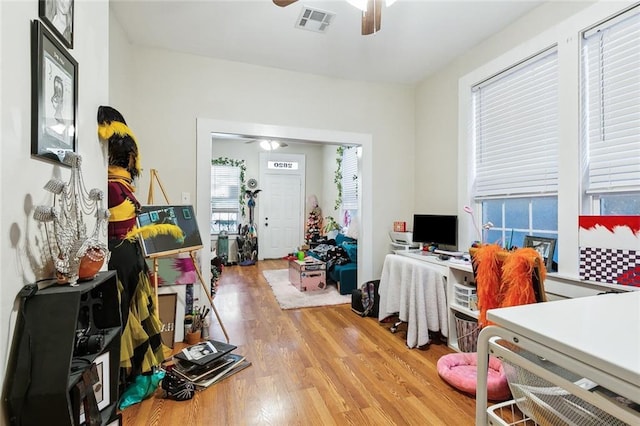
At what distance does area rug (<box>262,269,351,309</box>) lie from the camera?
366 cm

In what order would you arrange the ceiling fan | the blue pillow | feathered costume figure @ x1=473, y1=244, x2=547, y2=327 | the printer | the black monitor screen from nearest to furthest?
A: feathered costume figure @ x1=473, y1=244, x2=547, y2=327 < the ceiling fan < the black monitor screen < the printer < the blue pillow

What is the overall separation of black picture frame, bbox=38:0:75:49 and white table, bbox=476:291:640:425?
1864 millimetres

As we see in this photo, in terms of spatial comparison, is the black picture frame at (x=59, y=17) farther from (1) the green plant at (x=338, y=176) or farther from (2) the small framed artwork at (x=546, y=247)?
(1) the green plant at (x=338, y=176)

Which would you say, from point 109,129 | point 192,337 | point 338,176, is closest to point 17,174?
point 109,129

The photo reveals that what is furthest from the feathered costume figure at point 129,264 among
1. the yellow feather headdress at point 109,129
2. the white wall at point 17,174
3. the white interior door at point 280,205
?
the white interior door at point 280,205

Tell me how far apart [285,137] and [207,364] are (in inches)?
91.9

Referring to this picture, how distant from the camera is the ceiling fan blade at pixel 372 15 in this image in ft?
5.98

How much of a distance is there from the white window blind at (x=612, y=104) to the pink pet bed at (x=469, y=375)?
1.38 m

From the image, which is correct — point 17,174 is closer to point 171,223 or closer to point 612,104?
point 171,223

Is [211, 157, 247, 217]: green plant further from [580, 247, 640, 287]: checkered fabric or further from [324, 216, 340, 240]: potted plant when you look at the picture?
[580, 247, 640, 287]: checkered fabric

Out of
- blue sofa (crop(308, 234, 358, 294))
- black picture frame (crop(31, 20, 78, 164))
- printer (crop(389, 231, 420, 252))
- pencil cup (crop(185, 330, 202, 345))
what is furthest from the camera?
blue sofa (crop(308, 234, 358, 294))

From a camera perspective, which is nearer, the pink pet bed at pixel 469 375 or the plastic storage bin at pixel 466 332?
the pink pet bed at pixel 469 375

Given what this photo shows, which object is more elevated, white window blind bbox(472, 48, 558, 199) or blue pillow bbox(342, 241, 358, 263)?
white window blind bbox(472, 48, 558, 199)

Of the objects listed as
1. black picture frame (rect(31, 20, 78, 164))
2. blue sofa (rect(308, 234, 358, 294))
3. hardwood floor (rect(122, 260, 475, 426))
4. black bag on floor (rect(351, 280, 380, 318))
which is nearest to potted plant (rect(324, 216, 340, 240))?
blue sofa (rect(308, 234, 358, 294))
